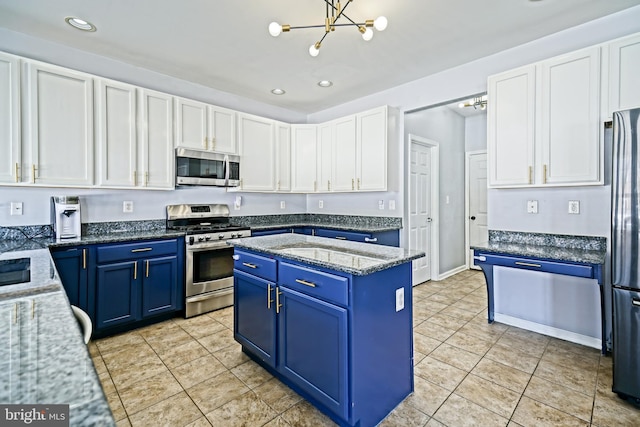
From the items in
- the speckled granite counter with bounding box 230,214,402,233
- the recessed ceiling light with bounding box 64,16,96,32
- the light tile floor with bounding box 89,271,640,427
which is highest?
the recessed ceiling light with bounding box 64,16,96,32

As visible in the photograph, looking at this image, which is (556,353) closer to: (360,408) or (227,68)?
(360,408)

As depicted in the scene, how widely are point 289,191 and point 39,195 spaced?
2845 millimetres

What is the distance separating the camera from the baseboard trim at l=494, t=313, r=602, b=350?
2.70 m

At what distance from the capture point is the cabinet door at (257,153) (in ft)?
13.7

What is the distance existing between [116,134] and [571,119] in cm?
413

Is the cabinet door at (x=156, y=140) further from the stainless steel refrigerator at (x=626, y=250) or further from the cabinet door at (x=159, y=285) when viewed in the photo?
the stainless steel refrigerator at (x=626, y=250)

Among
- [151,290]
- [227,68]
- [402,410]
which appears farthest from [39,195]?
[402,410]

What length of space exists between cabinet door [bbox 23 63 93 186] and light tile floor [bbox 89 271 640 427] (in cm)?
157

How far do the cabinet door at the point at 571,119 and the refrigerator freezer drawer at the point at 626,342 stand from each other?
1.00 m

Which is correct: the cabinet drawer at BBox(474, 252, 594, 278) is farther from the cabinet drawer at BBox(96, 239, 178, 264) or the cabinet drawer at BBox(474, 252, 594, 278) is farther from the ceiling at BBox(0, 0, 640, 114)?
the cabinet drawer at BBox(96, 239, 178, 264)

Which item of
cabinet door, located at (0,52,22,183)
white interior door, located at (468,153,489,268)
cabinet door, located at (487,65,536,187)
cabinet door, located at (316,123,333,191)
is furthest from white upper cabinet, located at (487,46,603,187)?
cabinet door, located at (0,52,22,183)

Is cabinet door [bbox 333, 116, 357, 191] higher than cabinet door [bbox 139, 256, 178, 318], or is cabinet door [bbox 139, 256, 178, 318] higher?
cabinet door [bbox 333, 116, 357, 191]

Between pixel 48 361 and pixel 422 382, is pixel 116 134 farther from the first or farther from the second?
pixel 422 382

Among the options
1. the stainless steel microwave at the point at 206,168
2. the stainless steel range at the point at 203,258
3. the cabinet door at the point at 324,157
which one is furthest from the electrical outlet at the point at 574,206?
the stainless steel microwave at the point at 206,168
